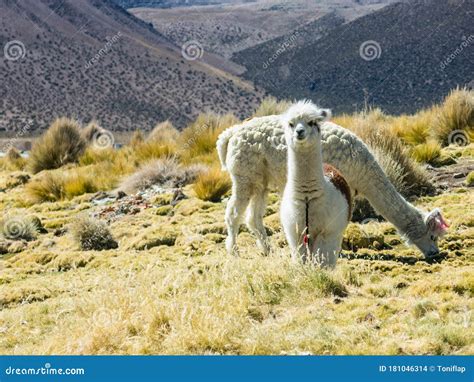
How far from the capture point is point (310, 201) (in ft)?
19.4

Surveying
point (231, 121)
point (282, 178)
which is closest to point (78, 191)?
point (231, 121)

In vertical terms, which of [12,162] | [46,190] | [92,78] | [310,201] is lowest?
[46,190]

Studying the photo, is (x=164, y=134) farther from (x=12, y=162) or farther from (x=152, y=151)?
(x=12, y=162)

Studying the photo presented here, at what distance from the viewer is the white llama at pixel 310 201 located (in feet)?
19.2

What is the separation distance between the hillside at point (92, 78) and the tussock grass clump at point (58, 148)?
32087mm

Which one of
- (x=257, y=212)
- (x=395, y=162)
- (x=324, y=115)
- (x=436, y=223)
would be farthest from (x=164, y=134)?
(x=324, y=115)

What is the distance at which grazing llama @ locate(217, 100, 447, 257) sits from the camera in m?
7.27

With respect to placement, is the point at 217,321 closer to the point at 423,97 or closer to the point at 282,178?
the point at 282,178

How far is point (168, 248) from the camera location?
369 inches

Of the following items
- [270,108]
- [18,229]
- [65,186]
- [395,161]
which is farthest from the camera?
[270,108]

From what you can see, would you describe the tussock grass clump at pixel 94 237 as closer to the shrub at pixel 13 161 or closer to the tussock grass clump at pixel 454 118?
the tussock grass clump at pixel 454 118

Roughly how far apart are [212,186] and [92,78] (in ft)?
195

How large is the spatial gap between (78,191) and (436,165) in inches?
273

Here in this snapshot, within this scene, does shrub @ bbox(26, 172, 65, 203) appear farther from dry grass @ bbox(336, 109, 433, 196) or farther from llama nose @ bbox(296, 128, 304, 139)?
llama nose @ bbox(296, 128, 304, 139)
